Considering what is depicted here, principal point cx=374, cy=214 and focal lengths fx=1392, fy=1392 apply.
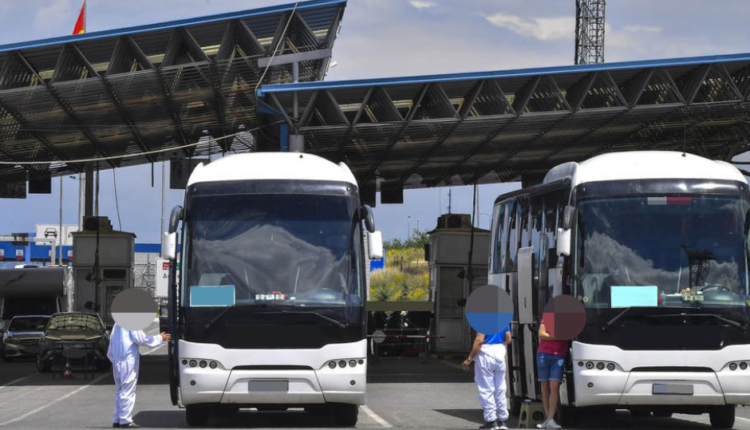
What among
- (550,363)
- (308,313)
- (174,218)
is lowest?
(550,363)

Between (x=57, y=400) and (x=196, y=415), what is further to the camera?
(x=57, y=400)

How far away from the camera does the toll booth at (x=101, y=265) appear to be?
4103 centimetres

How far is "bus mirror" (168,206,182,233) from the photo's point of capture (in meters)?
17.0

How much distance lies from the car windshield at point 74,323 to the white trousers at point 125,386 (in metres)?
18.7

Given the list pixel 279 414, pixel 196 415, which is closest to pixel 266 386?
pixel 196 415

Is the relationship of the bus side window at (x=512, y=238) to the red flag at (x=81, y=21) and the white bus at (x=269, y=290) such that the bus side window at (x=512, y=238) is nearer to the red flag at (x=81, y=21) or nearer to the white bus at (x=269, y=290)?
the white bus at (x=269, y=290)

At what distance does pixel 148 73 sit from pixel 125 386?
16703mm

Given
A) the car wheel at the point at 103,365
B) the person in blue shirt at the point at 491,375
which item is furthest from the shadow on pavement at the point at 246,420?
the car wheel at the point at 103,365

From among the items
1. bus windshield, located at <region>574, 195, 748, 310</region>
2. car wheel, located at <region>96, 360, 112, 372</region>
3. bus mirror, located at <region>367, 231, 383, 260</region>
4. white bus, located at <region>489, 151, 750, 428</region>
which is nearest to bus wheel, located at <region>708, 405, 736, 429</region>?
white bus, located at <region>489, 151, 750, 428</region>

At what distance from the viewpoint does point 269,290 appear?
55.1 ft

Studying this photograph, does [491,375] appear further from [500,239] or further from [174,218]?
[500,239]

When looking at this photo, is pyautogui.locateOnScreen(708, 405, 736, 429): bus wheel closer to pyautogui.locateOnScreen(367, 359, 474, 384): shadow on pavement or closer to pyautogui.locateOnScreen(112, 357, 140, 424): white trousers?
pyautogui.locateOnScreen(112, 357, 140, 424): white trousers

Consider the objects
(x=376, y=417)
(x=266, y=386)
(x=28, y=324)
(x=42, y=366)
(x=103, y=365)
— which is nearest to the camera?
(x=266, y=386)

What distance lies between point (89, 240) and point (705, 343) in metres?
27.8
